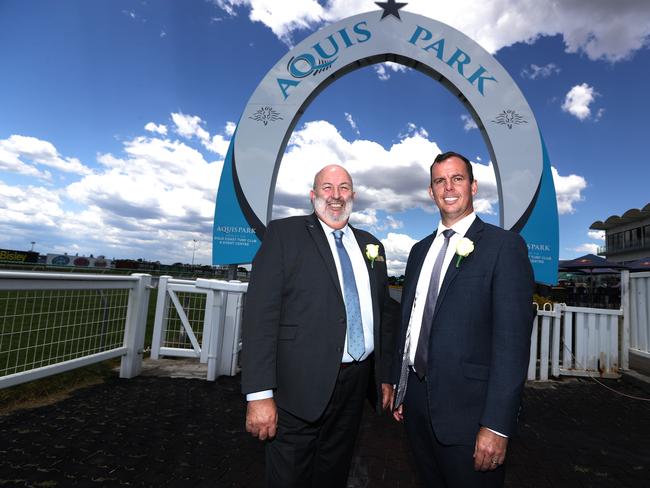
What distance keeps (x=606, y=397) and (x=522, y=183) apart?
143 inches

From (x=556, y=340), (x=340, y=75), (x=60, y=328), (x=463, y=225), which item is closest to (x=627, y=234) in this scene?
(x=556, y=340)

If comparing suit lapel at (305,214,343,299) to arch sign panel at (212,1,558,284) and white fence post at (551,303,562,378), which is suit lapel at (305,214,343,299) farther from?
white fence post at (551,303,562,378)

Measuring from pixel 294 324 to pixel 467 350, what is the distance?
870mm

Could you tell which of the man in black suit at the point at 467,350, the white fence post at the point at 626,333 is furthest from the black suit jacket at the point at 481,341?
the white fence post at the point at 626,333

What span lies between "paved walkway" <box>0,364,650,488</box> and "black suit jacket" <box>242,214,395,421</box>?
132 centimetres

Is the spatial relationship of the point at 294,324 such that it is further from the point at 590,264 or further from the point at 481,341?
the point at 590,264

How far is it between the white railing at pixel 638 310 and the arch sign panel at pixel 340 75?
225 centimetres

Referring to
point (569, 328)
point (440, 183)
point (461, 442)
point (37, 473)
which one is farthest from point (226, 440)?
point (569, 328)

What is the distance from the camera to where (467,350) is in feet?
5.36

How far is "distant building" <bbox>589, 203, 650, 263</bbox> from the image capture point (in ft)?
133

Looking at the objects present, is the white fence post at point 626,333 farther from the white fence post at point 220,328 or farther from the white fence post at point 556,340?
the white fence post at point 220,328

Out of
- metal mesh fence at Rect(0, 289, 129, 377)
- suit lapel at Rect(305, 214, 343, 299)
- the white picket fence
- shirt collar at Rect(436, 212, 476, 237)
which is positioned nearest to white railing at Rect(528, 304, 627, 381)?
the white picket fence

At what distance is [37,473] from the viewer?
2594 millimetres

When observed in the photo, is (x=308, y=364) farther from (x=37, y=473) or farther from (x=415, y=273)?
(x=37, y=473)
